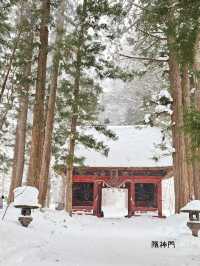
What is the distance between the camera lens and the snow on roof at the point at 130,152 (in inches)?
956

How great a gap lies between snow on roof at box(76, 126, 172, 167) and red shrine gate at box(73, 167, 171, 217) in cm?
41

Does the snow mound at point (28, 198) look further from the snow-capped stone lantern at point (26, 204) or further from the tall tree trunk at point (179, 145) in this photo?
the tall tree trunk at point (179, 145)

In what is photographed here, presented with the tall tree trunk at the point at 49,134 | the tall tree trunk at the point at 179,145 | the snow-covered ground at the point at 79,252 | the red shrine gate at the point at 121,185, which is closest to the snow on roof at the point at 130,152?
the red shrine gate at the point at 121,185

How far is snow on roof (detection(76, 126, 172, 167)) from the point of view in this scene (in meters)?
24.3

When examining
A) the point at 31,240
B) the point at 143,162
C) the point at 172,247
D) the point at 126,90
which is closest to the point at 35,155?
the point at 31,240

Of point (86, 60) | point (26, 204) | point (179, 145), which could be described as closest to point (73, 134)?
point (86, 60)

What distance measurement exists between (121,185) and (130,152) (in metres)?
2.42

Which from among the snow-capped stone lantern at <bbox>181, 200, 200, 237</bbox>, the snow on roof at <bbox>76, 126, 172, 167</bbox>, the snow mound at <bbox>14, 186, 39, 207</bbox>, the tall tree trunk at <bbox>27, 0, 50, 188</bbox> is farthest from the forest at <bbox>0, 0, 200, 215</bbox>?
the snow on roof at <bbox>76, 126, 172, 167</bbox>

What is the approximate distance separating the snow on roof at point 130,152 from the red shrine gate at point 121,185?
16.3 inches

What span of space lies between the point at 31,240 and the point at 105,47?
12013 millimetres

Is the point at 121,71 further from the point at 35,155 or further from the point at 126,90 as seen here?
the point at 126,90

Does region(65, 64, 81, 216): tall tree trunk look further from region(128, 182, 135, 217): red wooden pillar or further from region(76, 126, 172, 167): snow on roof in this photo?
region(128, 182, 135, 217): red wooden pillar

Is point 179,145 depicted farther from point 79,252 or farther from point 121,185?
point 121,185

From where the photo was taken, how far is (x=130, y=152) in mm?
26000
